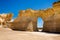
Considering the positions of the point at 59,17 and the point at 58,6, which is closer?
the point at 59,17

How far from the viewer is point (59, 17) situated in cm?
1262

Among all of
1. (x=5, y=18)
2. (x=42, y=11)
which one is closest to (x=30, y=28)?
(x=42, y=11)

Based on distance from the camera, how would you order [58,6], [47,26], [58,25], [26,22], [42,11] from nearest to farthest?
[58,25]
[47,26]
[26,22]
[58,6]
[42,11]

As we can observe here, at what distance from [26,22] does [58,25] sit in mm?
4674

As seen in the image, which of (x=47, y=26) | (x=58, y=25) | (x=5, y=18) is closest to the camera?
(x=58, y=25)

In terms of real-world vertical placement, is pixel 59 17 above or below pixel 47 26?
above

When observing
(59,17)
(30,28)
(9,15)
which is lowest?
(30,28)

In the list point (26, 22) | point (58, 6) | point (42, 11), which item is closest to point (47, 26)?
point (26, 22)

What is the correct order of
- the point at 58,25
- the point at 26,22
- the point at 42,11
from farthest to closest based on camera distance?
the point at 42,11
the point at 26,22
the point at 58,25

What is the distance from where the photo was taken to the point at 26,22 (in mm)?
15797

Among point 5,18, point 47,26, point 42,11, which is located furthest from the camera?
Result: point 5,18

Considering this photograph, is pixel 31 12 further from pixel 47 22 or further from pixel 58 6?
pixel 47 22

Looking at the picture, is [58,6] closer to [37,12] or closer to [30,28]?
[37,12]

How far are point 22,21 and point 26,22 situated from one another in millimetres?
533
